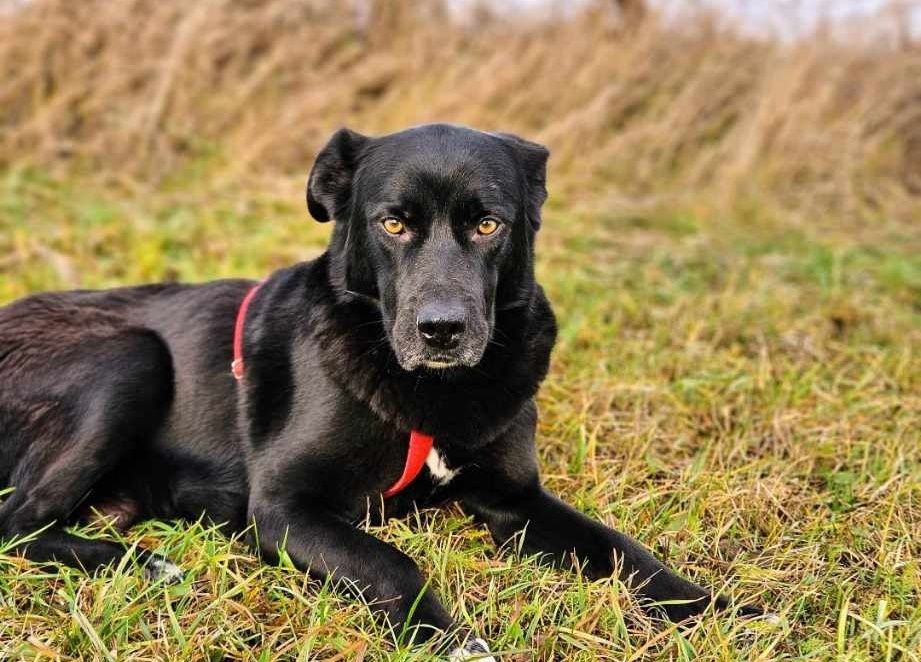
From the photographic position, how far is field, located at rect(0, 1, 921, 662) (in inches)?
95.3

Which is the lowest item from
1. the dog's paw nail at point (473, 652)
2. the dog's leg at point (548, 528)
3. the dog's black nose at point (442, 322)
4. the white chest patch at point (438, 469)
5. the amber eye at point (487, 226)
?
the dog's paw nail at point (473, 652)

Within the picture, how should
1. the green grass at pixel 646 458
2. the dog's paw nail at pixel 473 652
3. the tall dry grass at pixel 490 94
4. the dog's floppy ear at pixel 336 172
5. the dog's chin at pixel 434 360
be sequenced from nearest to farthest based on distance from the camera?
the dog's paw nail at pixel 473 652 → the green grass at pixel 646 458 → the dog's chin at pixel 434 360 → the dog's floppy ear at pixel 336 172 → the tall dry grass at pixel 490 94

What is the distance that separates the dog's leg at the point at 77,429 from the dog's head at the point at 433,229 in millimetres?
692

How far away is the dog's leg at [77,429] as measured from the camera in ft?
9.00

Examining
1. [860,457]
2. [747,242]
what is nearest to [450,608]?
[860,457]

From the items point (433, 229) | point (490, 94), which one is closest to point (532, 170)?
Result: point (433, 229)

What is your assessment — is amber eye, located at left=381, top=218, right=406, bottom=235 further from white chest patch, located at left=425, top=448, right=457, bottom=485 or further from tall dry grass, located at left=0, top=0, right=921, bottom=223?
tall dry grass, located at left=0, top=0, right=921, bottom=223

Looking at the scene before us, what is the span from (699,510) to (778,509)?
0.96ft

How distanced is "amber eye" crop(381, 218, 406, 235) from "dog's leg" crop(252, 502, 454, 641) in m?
0.79

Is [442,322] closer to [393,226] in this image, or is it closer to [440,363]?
[440,363]

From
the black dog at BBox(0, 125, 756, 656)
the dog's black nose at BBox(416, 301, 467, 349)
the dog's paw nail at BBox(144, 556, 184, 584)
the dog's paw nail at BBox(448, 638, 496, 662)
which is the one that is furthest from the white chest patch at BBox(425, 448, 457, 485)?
the dog's paw nail at BBox(144, 556, 184, 584)

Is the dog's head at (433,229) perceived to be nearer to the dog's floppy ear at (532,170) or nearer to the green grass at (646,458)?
the dog's floppy ear at (532,170)

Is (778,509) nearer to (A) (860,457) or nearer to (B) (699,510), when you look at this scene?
(B) (699,510)

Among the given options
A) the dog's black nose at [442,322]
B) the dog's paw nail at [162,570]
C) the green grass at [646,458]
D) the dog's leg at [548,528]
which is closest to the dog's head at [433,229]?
the dog's black nose at [442,322]
